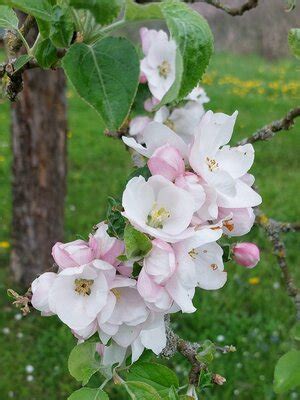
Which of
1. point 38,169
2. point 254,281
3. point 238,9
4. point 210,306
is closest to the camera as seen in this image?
point 238,9

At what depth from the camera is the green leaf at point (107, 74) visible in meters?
0.63

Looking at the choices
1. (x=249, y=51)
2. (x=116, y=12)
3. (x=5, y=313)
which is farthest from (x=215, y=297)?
(x=249, y=51)

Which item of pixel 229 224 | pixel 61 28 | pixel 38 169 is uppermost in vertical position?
pixel 61 28

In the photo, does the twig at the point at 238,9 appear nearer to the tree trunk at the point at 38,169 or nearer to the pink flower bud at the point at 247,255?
the pink flower bud at the point at 247,255

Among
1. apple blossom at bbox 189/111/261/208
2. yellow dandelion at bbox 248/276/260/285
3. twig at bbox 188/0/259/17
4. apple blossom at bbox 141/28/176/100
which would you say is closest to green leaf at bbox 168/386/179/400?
apple blossom at bbox 189/111/261/208

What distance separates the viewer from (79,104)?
780cm

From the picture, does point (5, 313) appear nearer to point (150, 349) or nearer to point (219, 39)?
point (150, 349)

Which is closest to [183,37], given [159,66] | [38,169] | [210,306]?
[159,66]

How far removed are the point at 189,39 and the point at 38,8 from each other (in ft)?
0.50

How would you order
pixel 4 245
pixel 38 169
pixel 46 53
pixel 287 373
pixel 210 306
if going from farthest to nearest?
pixel 4 245 < pixel 210 306 < pixel 38 169 < pixel 287 373 < pixel 46 53

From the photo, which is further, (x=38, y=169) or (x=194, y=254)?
(x=38, y=169)

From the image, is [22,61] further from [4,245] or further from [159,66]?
[4,245]

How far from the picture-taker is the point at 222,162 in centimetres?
85

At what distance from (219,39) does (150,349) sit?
12.1 metres
